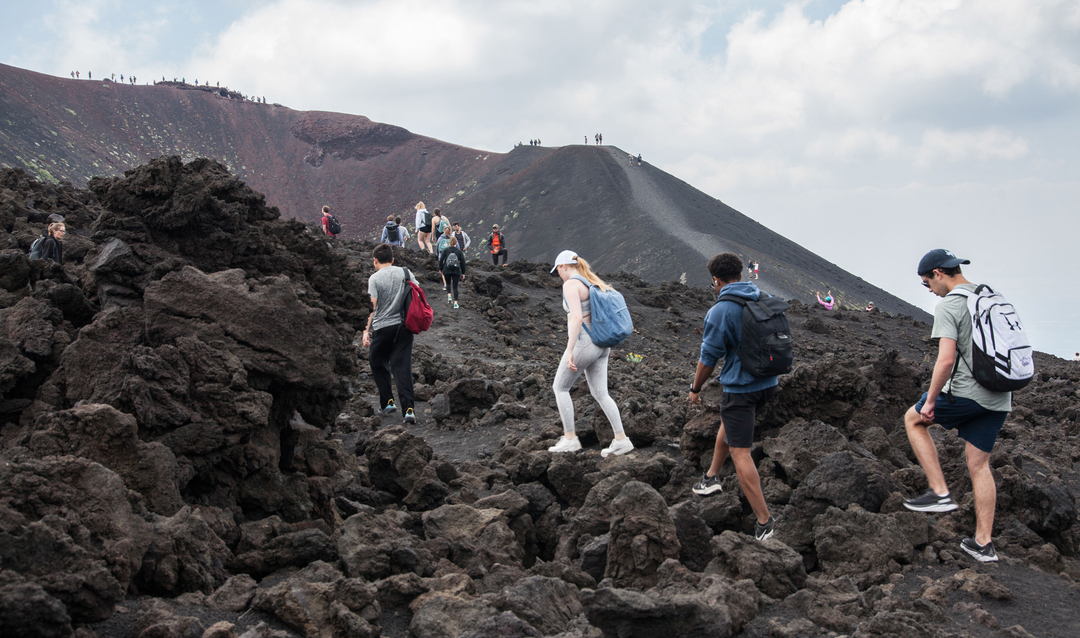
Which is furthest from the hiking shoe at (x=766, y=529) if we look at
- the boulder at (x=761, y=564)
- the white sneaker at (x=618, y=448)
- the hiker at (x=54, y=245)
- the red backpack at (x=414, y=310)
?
the hiker at (x=54, y=245)

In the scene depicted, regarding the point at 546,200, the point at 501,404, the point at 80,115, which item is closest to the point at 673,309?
the point at 501,404

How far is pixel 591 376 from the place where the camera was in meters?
6.40

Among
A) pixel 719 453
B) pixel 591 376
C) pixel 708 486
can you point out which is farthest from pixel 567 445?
pixel 719 453

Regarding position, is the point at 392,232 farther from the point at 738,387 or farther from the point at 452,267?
the point at 738,387

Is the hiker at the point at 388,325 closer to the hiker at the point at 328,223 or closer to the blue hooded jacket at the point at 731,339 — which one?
the blue hooded jacket at the point at 731,339

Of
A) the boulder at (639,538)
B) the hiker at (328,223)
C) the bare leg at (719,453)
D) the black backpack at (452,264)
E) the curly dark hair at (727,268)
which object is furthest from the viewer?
the hiker at (328,223)

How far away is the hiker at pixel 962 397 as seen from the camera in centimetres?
418

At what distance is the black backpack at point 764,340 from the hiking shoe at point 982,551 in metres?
1.39

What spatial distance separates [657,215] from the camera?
4256cm

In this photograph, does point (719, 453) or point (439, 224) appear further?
point (439, 224)

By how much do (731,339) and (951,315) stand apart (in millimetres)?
1195

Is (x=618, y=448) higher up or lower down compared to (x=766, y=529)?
higher up

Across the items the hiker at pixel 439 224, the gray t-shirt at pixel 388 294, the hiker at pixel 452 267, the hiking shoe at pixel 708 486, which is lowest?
the hiking shoe at pixel 708 486

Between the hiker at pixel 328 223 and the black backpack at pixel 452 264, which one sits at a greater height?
the hiker at pixel 328 223
